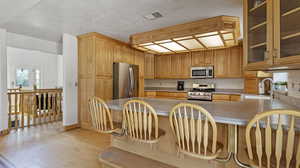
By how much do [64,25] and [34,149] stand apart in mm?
2396

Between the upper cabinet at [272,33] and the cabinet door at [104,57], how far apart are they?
9.97 feet

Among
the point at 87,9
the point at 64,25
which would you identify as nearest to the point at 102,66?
the point at 64,25

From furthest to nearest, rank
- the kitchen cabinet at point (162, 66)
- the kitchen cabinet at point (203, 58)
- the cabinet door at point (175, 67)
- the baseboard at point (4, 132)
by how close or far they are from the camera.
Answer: the kitchen cabinet at point (162, 66) < the cabinet door at point (175, 67) < the kitchen cabinet at point (203, 58) < the baseboard at point (4, 132)

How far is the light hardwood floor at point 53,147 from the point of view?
7.25ft

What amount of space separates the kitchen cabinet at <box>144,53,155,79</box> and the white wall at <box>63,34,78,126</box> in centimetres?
220

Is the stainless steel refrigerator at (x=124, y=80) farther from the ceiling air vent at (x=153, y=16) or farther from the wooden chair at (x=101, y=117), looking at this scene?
the wooden chair at (x=101, y=117)

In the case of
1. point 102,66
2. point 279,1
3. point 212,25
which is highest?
point 212,25

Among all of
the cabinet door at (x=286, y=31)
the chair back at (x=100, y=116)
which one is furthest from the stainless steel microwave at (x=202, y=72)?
the chair back at (x=100, y=116)

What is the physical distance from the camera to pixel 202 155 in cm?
118

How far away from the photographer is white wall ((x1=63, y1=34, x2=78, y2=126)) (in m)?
3.72

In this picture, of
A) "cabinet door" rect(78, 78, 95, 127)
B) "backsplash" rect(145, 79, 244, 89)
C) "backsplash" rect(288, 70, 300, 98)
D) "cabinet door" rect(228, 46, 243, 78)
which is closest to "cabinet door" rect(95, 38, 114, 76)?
"cabinet door" rect(78, 78, 95, 127)

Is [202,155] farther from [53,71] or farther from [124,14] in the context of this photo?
[53,71]

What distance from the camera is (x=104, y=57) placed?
12.7ft

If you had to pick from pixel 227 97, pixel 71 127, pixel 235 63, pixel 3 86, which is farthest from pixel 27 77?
pixel 235 63
